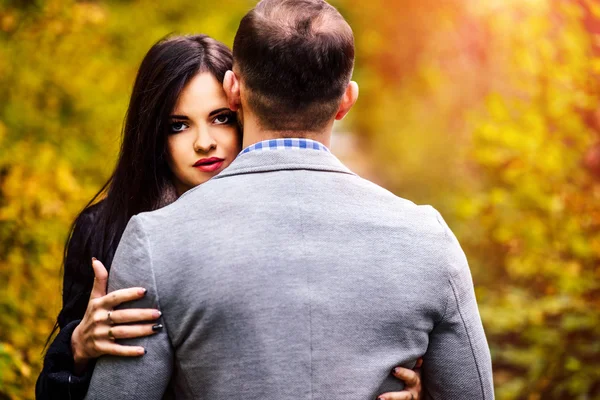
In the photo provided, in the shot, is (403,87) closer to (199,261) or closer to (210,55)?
(210,55)

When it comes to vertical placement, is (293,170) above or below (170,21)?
below

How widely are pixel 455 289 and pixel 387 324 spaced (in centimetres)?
23

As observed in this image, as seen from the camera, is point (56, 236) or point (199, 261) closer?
point (199, 261)

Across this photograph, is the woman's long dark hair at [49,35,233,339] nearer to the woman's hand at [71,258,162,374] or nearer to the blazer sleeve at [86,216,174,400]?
the woman's hand at [71,258,162,374]

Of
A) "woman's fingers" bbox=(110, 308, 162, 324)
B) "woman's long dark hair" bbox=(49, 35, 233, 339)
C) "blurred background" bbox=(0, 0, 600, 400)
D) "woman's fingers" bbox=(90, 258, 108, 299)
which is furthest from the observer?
"blurred background" bbox=(0, 0, 600, 400)

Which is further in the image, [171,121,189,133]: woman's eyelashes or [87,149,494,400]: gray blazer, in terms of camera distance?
[171,121,189,133]: woman's eyelashes

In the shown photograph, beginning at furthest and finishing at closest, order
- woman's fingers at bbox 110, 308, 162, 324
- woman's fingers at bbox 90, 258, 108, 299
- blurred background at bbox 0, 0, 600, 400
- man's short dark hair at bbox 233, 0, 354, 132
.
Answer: blurred background at bbox 0, 0, 600, 400, woman's fingers at bbox 90, 258, 108, 299, man's short dark hair at bbox 233, 0, 354, 132, woman's fingers at bbox 110, 308, 162, 324

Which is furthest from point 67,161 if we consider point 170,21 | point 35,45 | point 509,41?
point 170,21

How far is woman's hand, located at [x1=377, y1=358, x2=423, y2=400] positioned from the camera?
215cm

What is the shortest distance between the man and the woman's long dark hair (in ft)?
3.19

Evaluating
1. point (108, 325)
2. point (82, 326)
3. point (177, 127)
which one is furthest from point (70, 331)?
point (177, 127)

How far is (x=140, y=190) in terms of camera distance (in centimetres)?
326

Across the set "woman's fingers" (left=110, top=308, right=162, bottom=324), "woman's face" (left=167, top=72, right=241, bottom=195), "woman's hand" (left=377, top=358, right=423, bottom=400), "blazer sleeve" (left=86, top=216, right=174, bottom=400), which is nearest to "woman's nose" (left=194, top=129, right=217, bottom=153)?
"woman's face" (left=167, top=72, right=241, bottom=195)

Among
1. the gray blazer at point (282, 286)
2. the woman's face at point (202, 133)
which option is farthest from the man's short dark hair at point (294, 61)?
the woman's face at point (202, 133)
